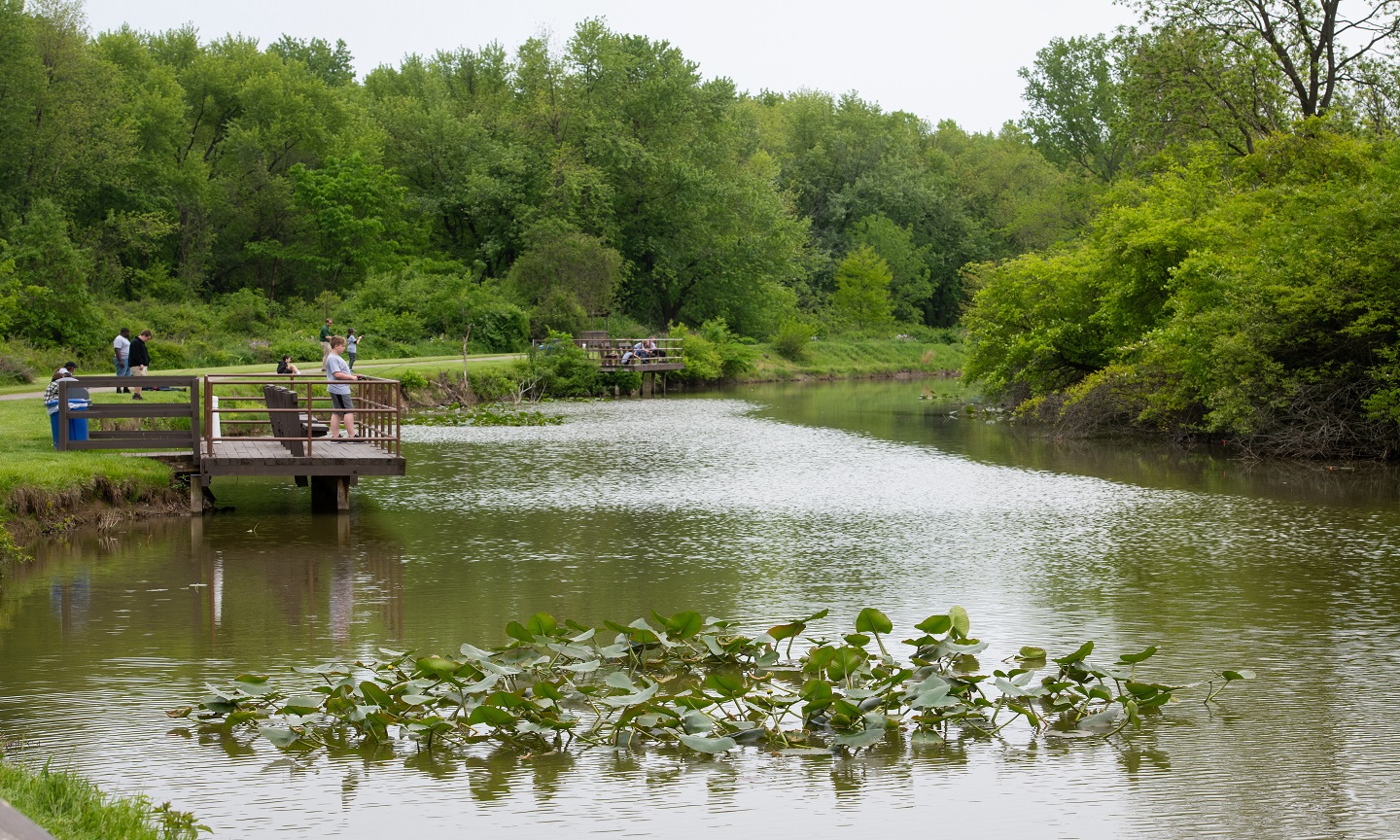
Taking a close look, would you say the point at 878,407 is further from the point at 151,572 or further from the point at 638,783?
the point at 638,783

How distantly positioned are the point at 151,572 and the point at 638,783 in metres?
8.13

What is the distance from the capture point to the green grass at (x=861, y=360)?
61.7m

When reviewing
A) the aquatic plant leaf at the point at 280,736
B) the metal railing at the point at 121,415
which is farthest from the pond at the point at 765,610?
the metal railing at the point at 121,415

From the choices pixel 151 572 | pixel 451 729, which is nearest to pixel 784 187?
pixel 151 572

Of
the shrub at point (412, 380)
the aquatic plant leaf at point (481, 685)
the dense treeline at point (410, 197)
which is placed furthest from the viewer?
the dense treeline at point (410, 197)

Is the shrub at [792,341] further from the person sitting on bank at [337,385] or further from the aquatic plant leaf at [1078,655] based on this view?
the aquatic plant leaf at [1078,655]

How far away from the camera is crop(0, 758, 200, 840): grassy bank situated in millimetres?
5684

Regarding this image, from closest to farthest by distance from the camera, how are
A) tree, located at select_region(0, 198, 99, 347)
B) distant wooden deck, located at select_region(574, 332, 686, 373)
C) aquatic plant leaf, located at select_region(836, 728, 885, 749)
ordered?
aquatic plant leaf, located at select_region(836, 728, 885, 749) < tree, located at select_region(0, 198, 99, 347) < distant wooden deck, located at select_region(574, 332, 686, 373)

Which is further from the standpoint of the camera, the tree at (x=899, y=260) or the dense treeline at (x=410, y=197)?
the tree at (x=899, y=260)

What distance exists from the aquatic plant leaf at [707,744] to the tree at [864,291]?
66.7 m

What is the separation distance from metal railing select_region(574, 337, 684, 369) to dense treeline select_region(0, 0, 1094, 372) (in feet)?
10.2

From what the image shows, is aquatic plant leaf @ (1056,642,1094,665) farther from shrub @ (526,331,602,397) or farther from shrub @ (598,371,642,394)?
shrub @ (598,371,642,394)

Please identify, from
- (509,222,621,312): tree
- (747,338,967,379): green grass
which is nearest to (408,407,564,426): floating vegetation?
(509,222,621,312): tree

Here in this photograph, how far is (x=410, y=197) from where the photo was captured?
6216cm
